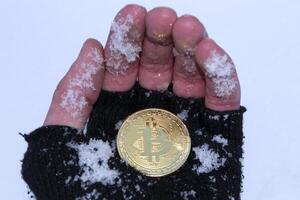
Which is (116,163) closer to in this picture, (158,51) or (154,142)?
(154,142)

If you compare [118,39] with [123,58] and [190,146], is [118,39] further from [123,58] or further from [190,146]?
[190,146]

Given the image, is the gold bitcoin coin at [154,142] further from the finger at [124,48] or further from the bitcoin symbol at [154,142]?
the finger at [124,48]

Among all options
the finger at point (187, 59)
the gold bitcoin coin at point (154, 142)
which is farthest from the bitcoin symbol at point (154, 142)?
the finger at point (187, 59)

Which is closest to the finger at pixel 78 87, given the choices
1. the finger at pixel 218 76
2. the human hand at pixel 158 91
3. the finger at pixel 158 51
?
the human hand at pixel 158 91

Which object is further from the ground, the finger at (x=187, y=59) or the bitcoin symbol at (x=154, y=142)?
the finger at (x=187, y=59)

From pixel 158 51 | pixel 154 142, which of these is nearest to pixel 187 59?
pixel 158 51

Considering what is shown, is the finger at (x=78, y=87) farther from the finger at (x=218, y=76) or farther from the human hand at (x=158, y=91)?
the finger at (x=218, y=76)
